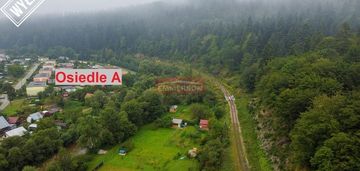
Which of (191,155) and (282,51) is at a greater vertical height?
(282,51)

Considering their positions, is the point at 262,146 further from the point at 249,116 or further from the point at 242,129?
the point at 249,116

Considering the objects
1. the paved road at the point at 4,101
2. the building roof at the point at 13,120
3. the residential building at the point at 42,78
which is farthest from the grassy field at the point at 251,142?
the residential building at the point at 42,78

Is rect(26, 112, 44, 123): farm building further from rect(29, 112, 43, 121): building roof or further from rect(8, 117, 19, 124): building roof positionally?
rect(8, 117, 19, 124): building roof

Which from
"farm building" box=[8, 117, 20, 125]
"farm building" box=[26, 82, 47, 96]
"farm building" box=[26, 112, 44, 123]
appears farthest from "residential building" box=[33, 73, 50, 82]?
"farm building" box=[8, 117, 20, 125]

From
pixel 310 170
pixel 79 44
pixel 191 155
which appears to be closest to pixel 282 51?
pixel 191 155

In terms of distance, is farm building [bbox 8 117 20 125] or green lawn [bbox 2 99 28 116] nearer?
farm building [bbox 8 117 20 125]
